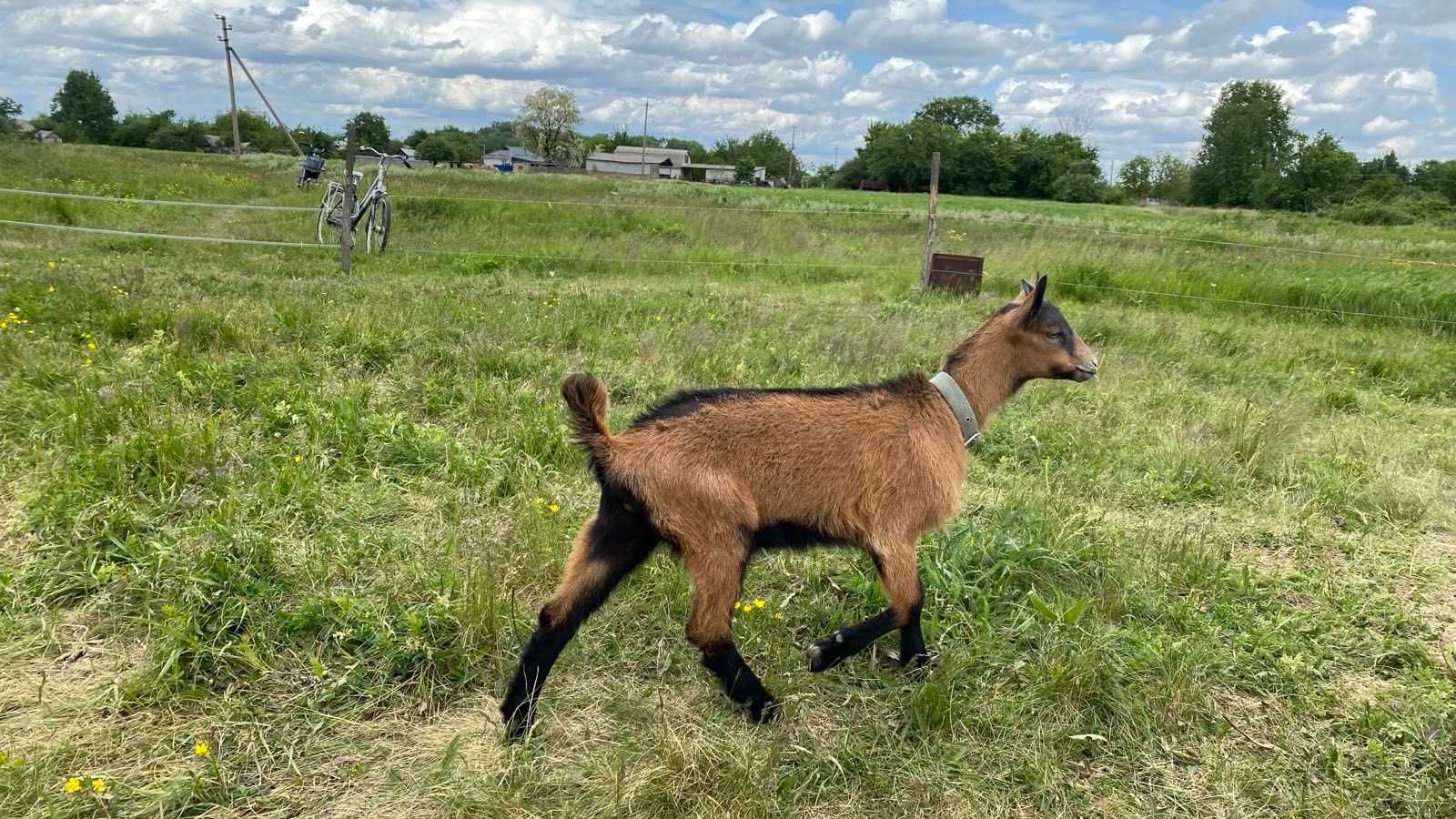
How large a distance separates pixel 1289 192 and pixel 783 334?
2267 inches

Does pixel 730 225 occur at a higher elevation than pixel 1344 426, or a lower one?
higher

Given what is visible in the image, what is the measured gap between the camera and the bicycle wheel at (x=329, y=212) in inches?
521

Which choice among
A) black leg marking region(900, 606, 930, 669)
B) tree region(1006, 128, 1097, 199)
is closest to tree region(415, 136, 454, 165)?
tree region(1006, 128, 1097, 199)

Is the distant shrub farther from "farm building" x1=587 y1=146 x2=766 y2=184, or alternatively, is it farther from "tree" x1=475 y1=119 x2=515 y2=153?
"tree" x1=475 y1=119 x2=515 y2=153

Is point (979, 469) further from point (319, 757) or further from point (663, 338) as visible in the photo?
point (319, 757)

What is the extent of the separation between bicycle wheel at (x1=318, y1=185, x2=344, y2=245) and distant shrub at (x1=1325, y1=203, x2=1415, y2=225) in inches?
1450


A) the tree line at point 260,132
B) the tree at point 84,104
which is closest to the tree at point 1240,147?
the tree line at point 260,132

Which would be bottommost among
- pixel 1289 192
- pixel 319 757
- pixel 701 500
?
pixel 319 757

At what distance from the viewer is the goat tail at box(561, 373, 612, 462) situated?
2738 mm

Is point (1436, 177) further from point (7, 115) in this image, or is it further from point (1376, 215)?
point (7, 115)

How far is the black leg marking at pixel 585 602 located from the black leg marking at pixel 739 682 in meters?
0.41

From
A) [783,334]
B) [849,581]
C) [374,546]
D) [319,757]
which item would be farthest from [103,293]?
[849,581]

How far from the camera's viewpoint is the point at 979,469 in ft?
17.8

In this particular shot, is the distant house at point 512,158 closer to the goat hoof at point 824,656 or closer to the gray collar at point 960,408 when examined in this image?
the gray collar at point 960,408
